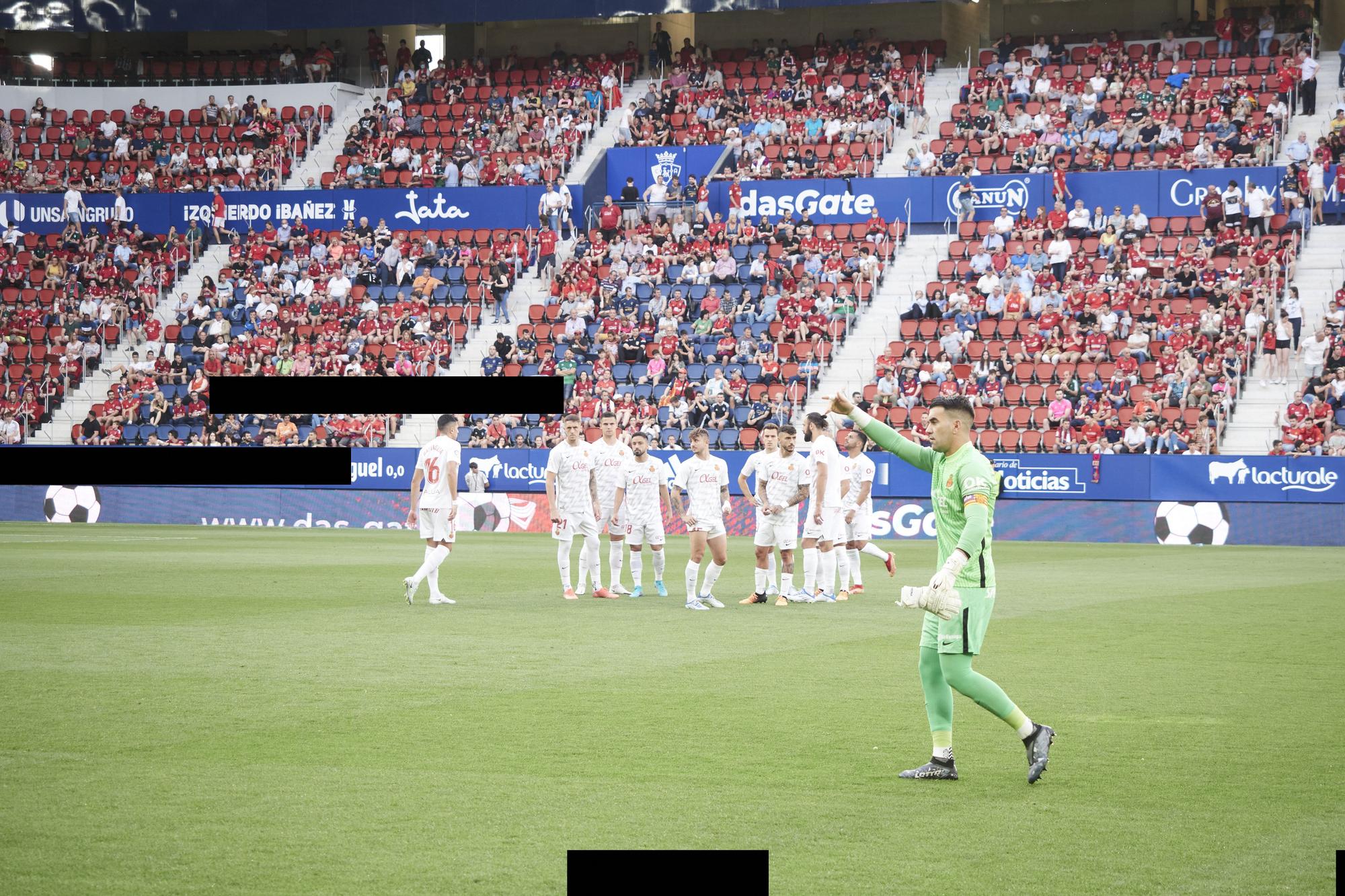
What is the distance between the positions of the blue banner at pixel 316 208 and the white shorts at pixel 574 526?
2561 cm

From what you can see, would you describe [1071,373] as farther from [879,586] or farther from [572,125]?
[572,125]

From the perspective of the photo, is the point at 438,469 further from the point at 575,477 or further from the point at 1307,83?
the point at 1307,83

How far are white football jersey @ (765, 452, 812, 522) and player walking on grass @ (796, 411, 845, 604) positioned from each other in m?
0.23

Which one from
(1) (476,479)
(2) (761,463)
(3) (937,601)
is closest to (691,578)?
(2) (761,463)

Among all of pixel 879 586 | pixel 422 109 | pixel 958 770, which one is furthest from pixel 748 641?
pixel 422 109

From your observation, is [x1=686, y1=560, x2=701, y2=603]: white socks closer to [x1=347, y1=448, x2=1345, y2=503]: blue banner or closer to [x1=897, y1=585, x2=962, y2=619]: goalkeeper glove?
[x1=897, y1=585, x2=962, y2=619]: goalkeeper glove

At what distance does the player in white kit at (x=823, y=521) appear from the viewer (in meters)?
19.4

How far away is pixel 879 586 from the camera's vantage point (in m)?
22.4

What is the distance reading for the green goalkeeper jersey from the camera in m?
8.26

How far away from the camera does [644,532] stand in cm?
2025

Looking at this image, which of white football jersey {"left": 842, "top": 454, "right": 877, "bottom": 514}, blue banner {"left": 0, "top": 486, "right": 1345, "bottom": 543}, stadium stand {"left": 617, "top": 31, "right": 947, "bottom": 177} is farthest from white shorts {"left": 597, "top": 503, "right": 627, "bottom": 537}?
stadium stand {"left": 617, "top": 31, "right": 947, "bottom": 177}

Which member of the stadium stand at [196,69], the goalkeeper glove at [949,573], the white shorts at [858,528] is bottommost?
the white shorts at [858,528]

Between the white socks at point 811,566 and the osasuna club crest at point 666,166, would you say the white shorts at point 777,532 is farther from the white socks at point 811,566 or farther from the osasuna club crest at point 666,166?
the osasuna club crest at point 666,166

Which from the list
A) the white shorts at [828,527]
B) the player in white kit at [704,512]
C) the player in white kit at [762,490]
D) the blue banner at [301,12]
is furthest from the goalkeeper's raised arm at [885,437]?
the blue banner at [301,12]
